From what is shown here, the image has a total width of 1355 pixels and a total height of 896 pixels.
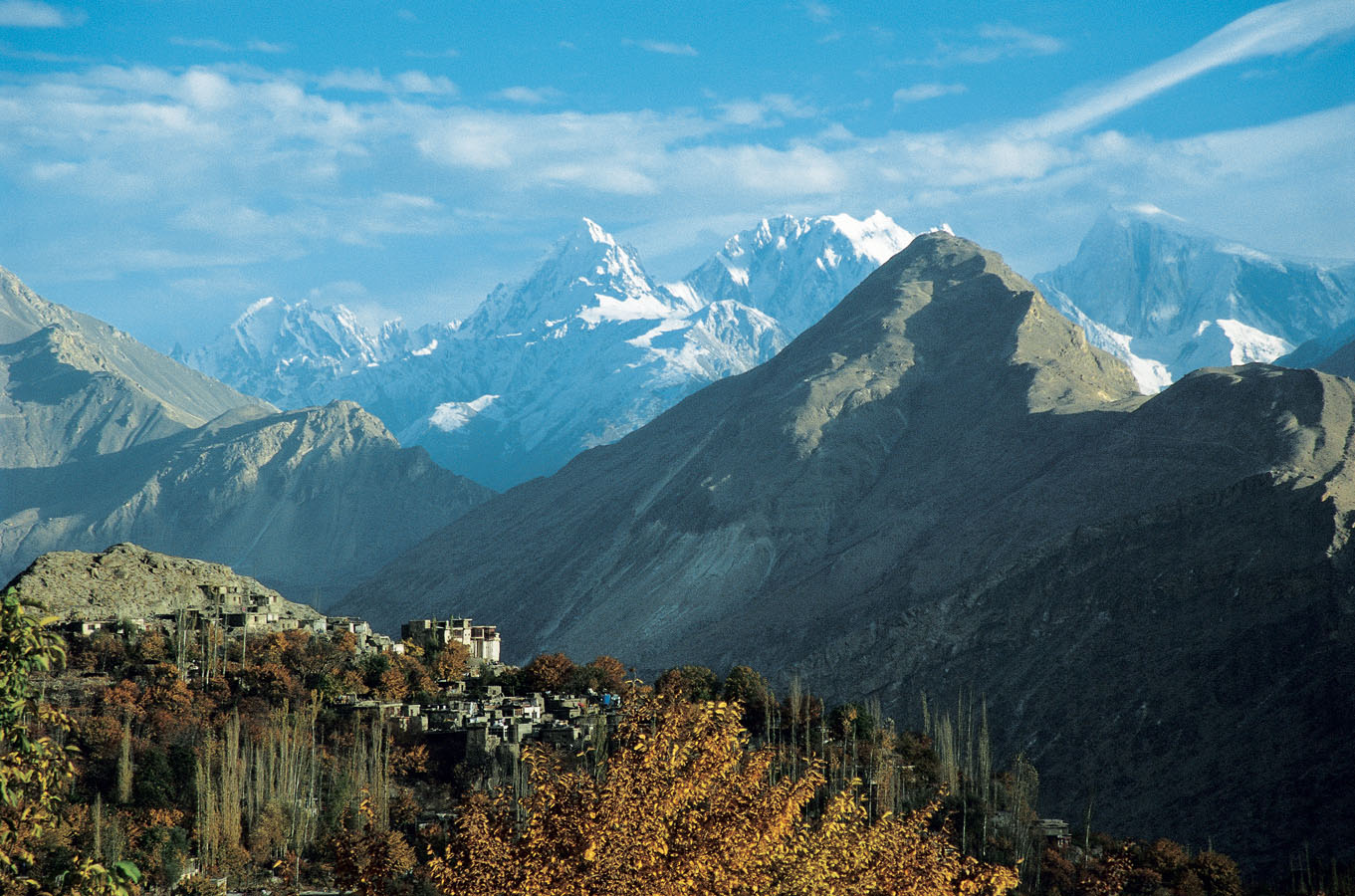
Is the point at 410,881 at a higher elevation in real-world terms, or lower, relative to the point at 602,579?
lower

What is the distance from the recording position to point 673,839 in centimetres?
2397

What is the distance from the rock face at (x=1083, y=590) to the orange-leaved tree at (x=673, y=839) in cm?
6877

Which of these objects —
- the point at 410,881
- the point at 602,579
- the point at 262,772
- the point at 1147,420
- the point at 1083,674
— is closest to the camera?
the point at 410,881

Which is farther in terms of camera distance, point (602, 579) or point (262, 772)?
point (602, 579)

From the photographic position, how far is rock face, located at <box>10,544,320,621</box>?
8181 cm

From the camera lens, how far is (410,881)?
1928 inches

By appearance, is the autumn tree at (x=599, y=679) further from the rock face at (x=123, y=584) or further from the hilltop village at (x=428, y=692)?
the rock face at (x=123, y=584)

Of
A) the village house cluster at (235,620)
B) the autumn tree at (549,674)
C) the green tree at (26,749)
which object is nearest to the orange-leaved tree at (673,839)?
the green tree at (26,749)

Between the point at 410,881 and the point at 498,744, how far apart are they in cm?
1600

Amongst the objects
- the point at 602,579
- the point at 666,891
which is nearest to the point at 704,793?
the point at 666,891

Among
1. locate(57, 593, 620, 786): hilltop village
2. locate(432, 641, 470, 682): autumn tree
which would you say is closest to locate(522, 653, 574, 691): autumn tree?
locate(57, 593, 620, 786): hilltop village

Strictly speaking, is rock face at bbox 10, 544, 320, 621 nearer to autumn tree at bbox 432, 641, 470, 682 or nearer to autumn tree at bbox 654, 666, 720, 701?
autumn tree at bbox 432, 641, 470, 682

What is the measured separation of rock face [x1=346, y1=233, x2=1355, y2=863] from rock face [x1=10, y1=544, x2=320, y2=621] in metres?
60.1

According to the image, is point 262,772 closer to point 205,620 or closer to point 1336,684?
point 205,620
